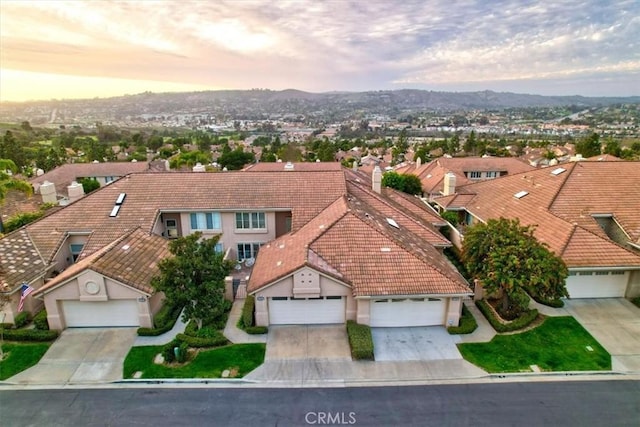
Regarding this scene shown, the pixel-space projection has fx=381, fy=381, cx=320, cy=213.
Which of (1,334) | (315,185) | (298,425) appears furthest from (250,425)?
(315,185)

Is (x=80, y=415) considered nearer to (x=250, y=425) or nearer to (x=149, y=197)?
(x=250, y=425)

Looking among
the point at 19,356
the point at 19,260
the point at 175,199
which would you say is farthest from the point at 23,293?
the point at 175,199

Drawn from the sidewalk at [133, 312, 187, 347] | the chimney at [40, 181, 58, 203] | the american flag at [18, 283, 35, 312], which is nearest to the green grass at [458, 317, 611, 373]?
the sidewalk at [133, 312, 187, 347]

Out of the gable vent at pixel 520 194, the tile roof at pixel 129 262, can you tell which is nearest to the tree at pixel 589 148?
the gable vent at pixel 520 194

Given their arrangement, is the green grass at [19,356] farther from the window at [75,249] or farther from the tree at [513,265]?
the tree at [513,265]

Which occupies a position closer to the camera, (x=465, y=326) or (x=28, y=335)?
(x=28, y=335)

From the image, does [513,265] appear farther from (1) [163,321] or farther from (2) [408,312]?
(1) [163,321]
